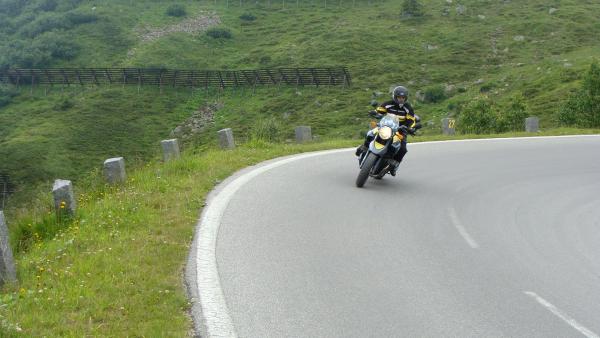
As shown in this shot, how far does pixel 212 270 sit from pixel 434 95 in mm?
44390

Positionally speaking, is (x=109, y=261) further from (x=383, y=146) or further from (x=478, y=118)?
(x=478, y=118)

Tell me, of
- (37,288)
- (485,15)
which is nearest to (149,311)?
(37,288)

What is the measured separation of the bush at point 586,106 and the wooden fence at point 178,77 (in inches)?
1020

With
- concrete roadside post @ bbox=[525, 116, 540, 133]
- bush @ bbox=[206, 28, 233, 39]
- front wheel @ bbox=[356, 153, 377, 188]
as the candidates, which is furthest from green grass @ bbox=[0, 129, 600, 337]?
bush @ bbox=[206, 28, 233, 39]

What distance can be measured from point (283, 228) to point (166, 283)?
278 cm

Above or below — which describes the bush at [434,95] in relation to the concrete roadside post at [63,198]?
below

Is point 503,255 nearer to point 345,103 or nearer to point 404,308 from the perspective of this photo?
point 404,308

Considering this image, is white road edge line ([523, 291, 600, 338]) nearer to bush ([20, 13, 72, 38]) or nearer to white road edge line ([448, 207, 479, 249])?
white road edge line ([448, 207, 479, 249])

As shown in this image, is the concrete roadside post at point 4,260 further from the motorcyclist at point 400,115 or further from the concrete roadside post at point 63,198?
the motorcyclist at point 400,115

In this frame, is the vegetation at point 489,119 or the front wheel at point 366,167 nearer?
the front wheel at point 366,167

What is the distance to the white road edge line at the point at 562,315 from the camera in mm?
5832

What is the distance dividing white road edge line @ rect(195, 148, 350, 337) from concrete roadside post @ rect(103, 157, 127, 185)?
185 cm

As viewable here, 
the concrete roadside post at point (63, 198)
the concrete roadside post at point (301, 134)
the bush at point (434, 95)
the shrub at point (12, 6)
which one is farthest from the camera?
the shrub at point (12, 6)

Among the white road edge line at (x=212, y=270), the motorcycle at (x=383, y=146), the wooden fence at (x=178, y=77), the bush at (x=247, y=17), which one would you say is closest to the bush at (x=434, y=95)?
the wooden fence at (x=178, y=77)
